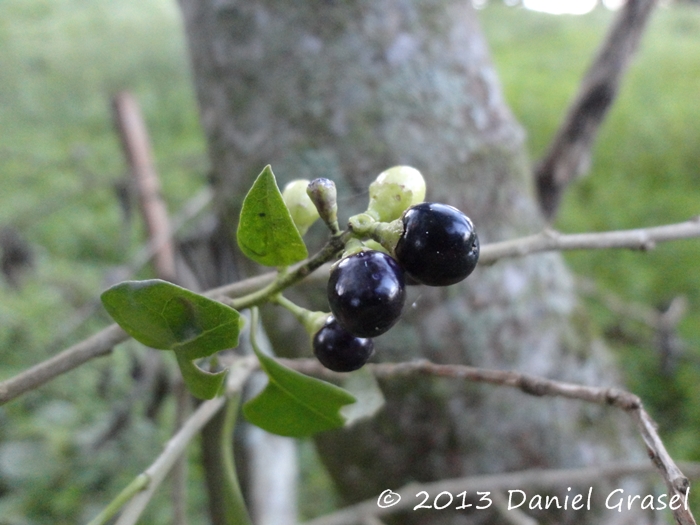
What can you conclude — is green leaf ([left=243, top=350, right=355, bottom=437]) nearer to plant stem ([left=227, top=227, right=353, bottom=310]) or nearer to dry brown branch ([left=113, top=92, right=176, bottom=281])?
plant stem ([left=227, top=227, right=353, bottom=310])

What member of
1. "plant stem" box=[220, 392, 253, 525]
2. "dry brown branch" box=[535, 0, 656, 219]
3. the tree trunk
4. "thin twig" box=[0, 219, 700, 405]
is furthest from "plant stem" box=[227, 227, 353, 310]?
"dry brown branch" box=[535, 0, 656, 219]

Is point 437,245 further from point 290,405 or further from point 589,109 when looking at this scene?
point 589,109

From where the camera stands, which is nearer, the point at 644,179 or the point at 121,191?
the point at 121,191

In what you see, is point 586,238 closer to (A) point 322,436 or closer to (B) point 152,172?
(A) point 322,436

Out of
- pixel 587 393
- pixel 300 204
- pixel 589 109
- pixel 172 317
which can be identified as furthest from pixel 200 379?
pixel 589 109

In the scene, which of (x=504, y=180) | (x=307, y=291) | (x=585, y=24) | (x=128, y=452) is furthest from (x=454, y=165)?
(x=585, y=24)
